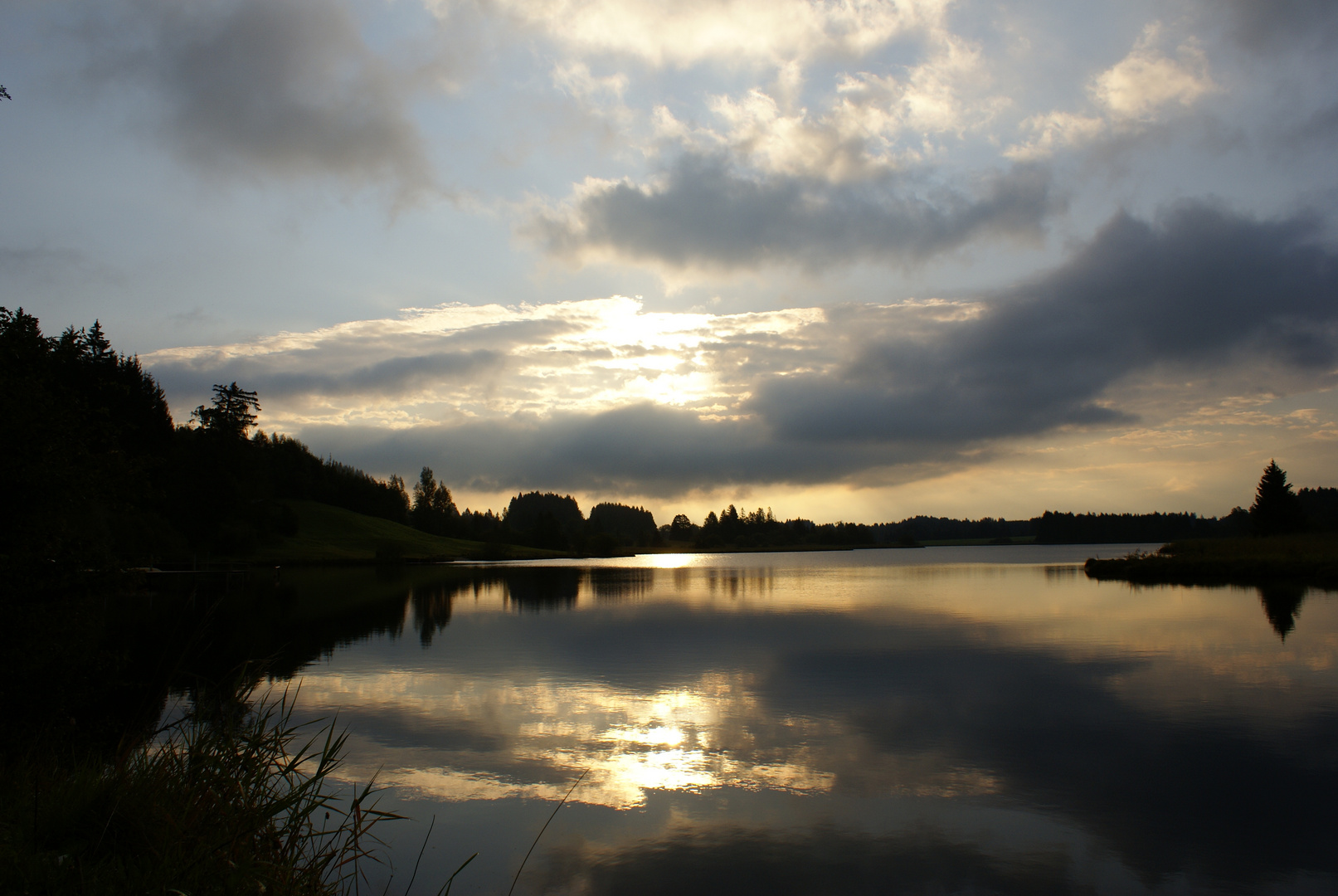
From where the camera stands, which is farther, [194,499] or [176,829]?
[194,499]

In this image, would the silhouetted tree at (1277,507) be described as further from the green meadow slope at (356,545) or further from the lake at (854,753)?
the green meadow slope at (356,545)

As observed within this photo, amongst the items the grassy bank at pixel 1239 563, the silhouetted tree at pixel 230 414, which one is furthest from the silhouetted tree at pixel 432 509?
the grassy bank at pixel 1239 563

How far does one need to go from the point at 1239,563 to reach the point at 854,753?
4199 centimetres

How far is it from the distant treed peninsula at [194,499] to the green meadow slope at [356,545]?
401 mm

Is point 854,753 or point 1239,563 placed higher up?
point 1239,563

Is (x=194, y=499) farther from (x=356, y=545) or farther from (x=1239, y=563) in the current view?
(x=1239, y=563)

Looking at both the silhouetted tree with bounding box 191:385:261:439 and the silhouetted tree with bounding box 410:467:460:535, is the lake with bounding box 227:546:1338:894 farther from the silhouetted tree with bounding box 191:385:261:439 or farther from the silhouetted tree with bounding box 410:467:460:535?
the silhouetted tree with bounding box 410:467:460:535

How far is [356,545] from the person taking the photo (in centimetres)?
8788

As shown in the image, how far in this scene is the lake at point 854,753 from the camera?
7312mm

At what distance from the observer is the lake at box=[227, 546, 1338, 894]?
24.0 ft

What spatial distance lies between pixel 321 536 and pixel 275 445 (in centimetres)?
2559

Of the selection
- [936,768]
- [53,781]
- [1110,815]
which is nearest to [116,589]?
[53,781]

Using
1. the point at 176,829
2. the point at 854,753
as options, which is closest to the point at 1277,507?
the point at 854,753

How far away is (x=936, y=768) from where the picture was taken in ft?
32.9
